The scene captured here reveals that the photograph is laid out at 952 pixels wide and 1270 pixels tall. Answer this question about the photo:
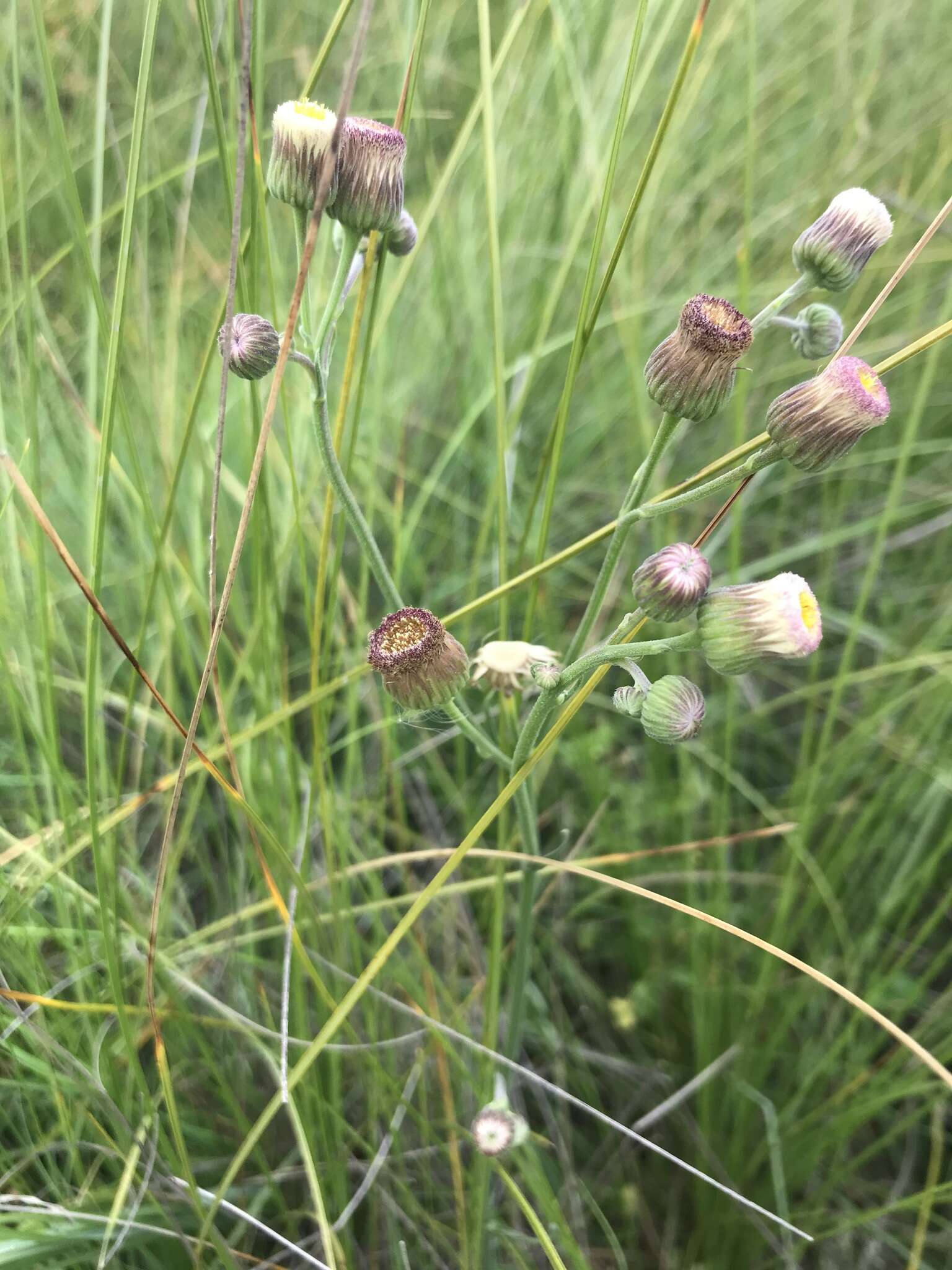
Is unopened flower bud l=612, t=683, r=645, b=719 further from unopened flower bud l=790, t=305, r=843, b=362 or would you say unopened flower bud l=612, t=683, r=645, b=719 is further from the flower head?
unopened flower bud l=790, t=305, r=843, b=362

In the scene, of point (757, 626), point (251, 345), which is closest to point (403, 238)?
point (251, 345)

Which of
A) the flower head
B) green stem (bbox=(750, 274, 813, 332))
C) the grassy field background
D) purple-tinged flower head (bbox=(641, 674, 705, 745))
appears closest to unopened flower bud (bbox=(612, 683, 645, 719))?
purple-tinged flower head (bbox=(641, 674, 705, 745))

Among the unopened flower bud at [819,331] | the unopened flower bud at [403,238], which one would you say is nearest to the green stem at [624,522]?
the unopened flower bud at [819,331]

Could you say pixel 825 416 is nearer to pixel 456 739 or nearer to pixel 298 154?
pixel 298 154

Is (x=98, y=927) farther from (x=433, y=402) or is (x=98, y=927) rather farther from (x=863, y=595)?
(x=433, y=402)

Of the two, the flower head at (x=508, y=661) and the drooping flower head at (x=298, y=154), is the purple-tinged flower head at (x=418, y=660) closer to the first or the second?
the flower head at (x=508, y=661)

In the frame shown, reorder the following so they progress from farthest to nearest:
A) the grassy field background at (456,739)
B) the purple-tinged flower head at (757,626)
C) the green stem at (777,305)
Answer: the grassy field background at (456,739) → the green stem at (777,305) → the purple-tinged flower head at (757,626)
